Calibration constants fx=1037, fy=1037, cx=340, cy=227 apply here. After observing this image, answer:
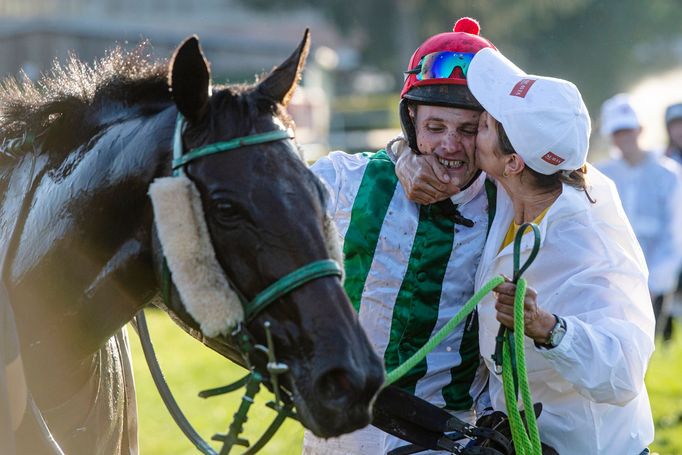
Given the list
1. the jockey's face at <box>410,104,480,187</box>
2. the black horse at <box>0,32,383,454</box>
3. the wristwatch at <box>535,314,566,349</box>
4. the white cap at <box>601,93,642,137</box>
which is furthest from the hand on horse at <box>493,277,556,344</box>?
the white cap at <box>601,93,642,137</box>

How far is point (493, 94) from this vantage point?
3.12m

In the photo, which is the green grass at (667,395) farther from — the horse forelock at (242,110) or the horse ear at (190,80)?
the horse ear at (190,80)

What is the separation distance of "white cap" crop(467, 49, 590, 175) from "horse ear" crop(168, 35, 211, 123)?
100cm

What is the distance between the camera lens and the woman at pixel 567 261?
295cm

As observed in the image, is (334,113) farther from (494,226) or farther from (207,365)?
(494,226)

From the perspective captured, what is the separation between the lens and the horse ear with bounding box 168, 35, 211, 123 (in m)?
2.42

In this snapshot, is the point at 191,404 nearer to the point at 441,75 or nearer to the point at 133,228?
the point at 441,75

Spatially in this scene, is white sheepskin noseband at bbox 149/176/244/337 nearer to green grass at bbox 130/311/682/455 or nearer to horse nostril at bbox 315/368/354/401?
horse nostril at bbox 315/368/354/401

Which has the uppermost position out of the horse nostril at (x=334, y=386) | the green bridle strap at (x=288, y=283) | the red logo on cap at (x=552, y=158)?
the red logo on cap at (x=552, y=158)

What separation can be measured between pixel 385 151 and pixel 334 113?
2348cm

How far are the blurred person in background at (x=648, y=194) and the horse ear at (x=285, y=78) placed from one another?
254 inches

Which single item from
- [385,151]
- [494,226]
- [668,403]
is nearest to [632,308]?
[494,226]

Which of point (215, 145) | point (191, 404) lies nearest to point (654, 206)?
point (191, 404)

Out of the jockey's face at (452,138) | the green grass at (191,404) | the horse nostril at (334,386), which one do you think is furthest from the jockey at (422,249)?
the green grass at (191,404)
